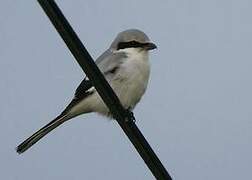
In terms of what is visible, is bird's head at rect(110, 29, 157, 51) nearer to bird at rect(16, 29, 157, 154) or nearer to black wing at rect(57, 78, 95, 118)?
bird at rect(16, 29, 157, 154)

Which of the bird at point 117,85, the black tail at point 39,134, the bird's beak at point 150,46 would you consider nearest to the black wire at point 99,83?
the black tail at point 39,134

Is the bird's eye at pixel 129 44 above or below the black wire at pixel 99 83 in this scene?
below

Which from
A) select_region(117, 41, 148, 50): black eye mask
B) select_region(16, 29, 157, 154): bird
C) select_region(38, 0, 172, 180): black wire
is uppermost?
select_region(38, 0, 172, 180): black wire

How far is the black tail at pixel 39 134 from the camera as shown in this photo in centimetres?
412

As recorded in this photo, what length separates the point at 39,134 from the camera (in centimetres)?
441

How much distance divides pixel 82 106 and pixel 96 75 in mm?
2231

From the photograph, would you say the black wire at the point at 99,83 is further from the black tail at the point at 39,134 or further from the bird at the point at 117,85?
the bird at the point at 117,85

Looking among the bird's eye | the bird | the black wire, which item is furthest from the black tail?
the black wire

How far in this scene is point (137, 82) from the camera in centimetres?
464

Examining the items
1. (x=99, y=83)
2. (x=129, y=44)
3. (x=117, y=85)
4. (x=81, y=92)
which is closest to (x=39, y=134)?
(x=81, y=92)

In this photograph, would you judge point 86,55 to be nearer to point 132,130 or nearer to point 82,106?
point 132,130

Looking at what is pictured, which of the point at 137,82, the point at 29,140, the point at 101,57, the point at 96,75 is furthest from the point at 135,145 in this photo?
the point at 101,57

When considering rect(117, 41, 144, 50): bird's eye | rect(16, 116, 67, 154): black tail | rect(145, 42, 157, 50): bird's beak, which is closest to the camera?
rect(16, 116, 67, 154): black tail

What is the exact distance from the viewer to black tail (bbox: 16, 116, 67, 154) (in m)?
4.12
